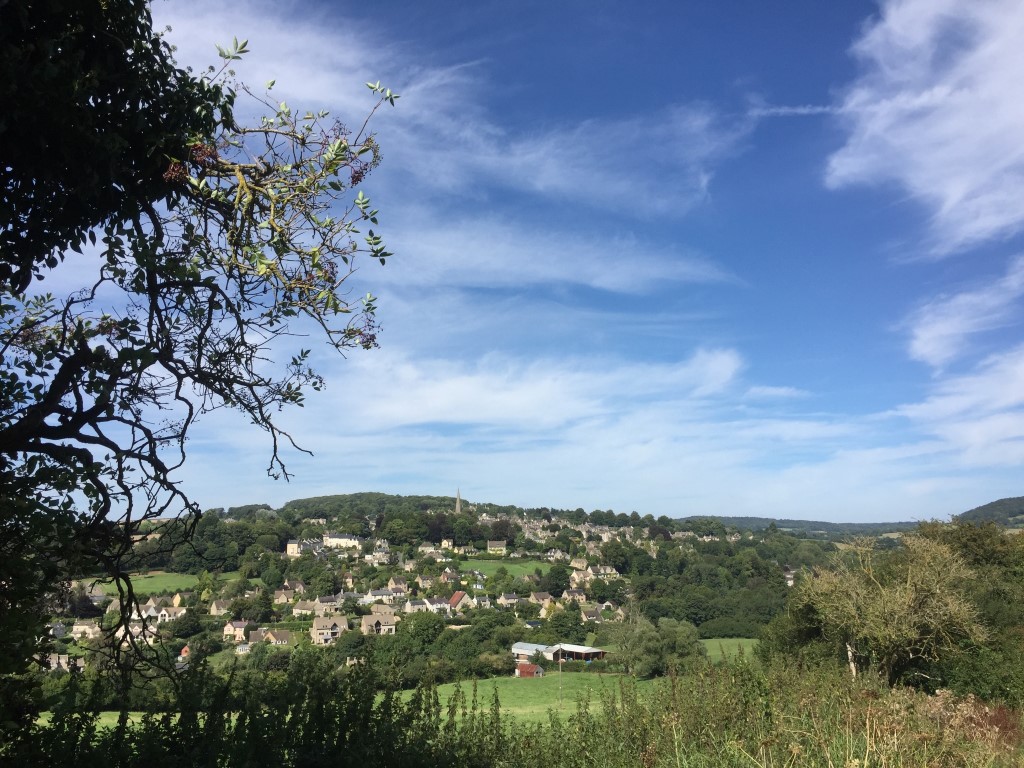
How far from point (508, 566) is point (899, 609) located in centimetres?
7156

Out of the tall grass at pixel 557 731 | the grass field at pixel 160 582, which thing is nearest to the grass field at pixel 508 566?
the grass field at pixel 160 582

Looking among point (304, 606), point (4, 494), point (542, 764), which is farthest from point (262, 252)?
point (304, 606)

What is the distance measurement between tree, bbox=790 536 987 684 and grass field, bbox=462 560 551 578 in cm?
6236

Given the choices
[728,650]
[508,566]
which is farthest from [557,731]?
[508,566]

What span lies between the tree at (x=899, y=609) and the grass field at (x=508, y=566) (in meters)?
62.4

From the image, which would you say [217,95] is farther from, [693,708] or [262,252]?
[693,708]

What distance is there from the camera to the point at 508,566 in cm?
8694

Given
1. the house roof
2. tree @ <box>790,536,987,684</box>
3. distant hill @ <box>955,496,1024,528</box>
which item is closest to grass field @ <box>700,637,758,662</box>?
tree @ <box>790,536,987,684</box>

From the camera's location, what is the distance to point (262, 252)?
4.03m

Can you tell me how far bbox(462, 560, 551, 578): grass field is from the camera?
83125 millimetres

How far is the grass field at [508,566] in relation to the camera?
83125mm

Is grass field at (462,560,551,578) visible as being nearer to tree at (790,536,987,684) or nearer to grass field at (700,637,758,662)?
grass field at (700,637,758,662)

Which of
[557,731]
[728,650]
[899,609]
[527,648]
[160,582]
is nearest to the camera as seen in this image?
[557,731]

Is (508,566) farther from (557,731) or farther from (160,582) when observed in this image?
(557,731)
